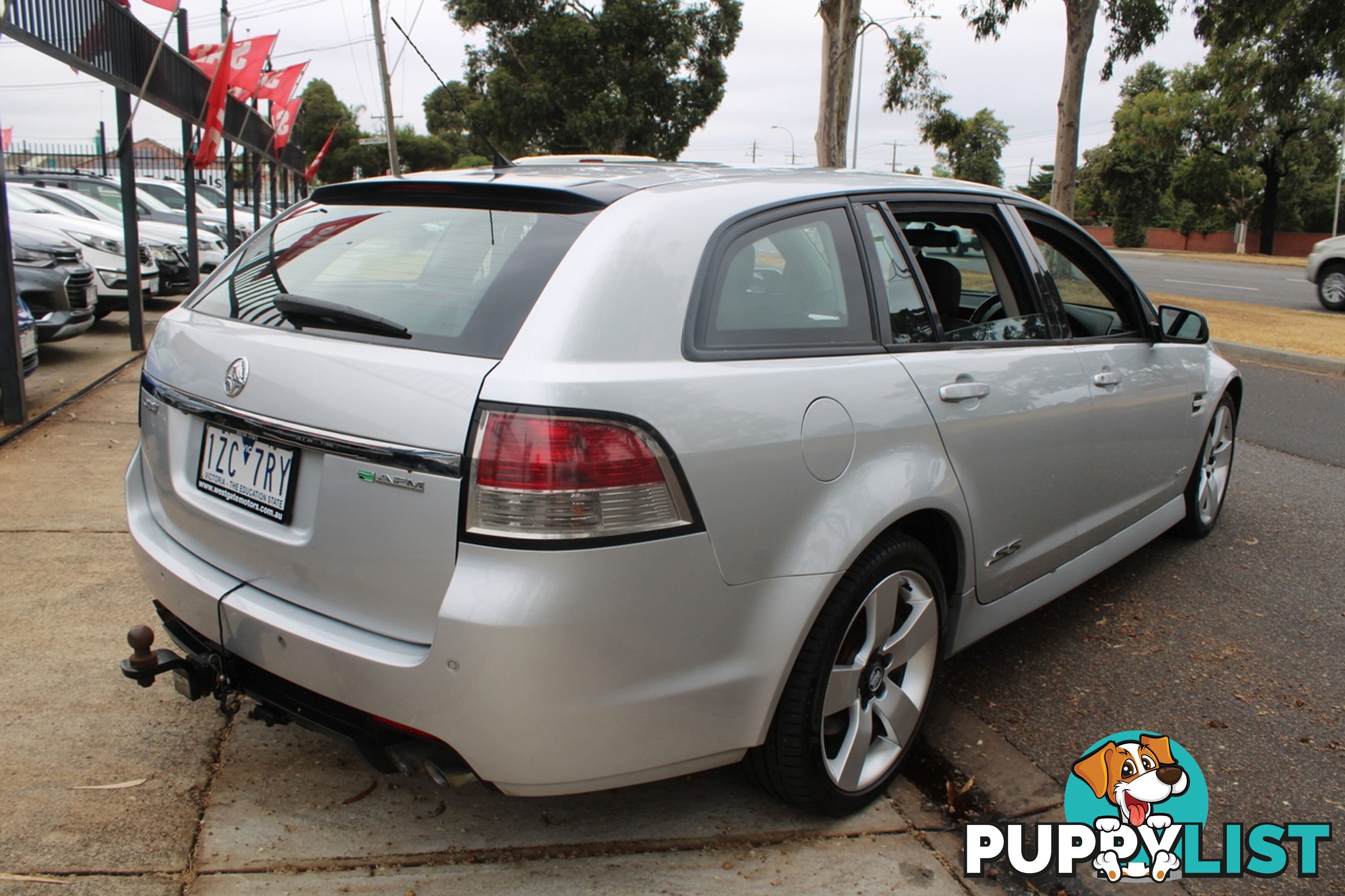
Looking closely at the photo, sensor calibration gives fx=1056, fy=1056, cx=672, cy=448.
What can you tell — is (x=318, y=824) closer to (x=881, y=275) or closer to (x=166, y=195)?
(x=881, y=275)

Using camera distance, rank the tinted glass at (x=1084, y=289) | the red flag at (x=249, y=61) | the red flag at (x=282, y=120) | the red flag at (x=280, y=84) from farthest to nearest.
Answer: the red flag at (x=282, y=120) → the red flag at (x=280, y=84) → the red flag at (x=249, y=61) → the tinted glass at (x=1084, y=289)

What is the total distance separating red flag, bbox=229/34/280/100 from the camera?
12039 mm

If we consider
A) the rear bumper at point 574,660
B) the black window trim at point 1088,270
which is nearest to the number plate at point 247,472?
the rear bumper at point 574,660

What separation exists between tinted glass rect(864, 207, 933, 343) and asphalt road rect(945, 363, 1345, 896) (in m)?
1.25

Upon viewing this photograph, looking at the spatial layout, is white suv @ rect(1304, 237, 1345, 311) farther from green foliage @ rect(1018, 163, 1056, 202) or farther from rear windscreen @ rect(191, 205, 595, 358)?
green foliage @ rect(1018, 163, 1056, 202)

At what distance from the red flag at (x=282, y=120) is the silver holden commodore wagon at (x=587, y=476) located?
16329 mm

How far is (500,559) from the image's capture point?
2.01 meters

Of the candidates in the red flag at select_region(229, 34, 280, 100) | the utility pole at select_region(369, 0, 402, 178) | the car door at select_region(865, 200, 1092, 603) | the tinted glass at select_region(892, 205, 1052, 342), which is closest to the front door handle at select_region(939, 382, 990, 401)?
the car door at select_region(865, 200, 1092, 603)

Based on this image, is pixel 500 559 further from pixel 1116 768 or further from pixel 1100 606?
pixel 1100 606

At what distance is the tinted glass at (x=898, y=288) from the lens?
2838 millimetres

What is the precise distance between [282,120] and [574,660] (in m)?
18.0

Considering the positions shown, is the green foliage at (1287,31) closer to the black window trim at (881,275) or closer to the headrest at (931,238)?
the headrest at (931,238)

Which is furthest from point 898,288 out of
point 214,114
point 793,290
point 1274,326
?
point 1274,326

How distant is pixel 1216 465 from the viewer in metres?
4.95
